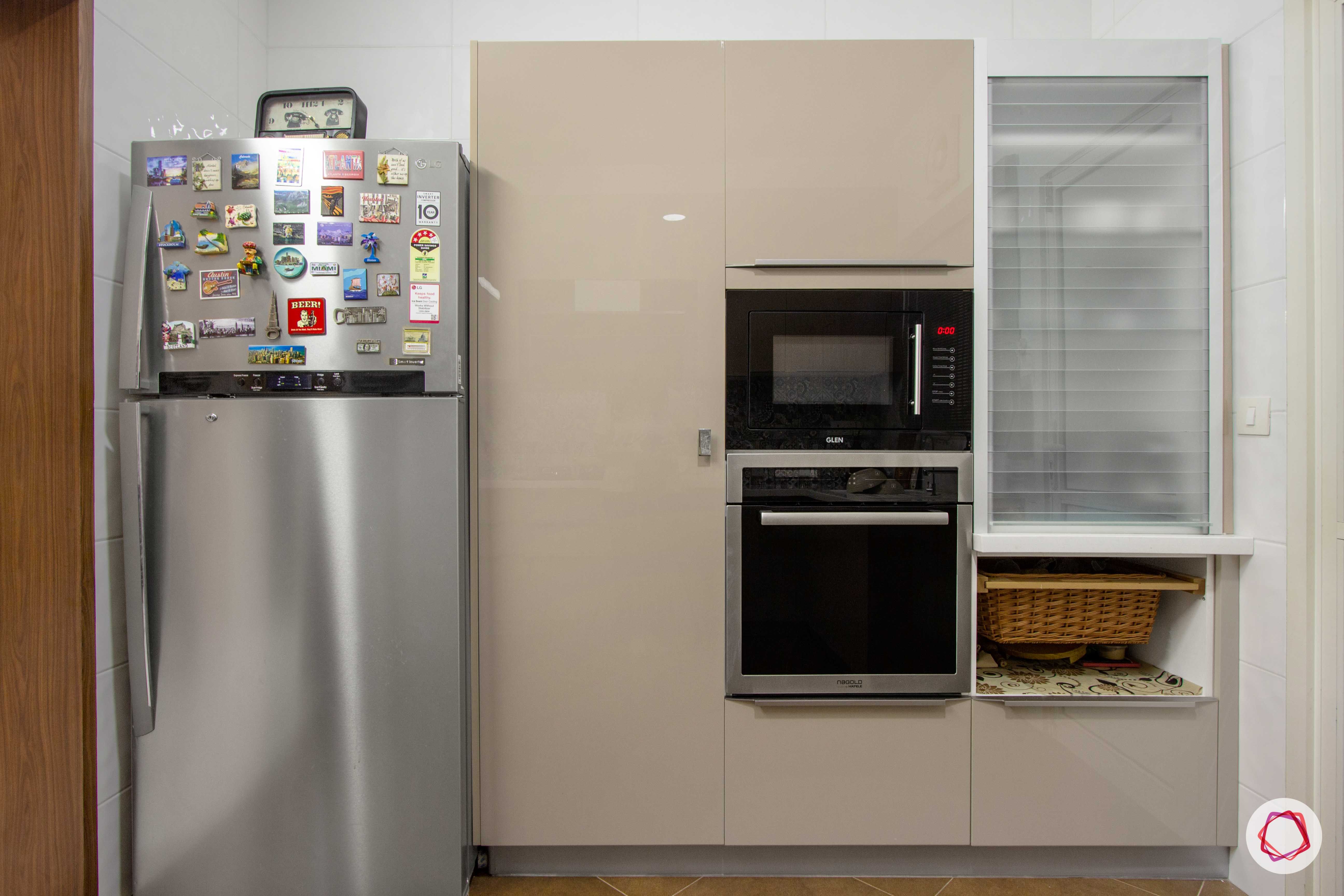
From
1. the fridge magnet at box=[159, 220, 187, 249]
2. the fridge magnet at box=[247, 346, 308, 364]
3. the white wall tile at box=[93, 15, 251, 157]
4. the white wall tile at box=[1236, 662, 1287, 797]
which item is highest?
the white wall tile at box=[93, 15, 251, 157]

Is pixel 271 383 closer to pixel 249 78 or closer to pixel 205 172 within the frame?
pixel 205 172

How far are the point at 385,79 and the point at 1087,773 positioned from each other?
274 centimetres

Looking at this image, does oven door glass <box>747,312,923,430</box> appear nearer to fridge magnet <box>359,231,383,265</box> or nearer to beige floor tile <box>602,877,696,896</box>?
fridge magnet <box>359,231,383,265</box>

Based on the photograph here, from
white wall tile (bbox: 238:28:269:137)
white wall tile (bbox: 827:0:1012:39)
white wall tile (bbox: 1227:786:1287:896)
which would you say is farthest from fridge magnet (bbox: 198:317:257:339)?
white wall tile (bbox: 1227:786:1287:896)

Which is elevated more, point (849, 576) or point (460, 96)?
point (460, 96)

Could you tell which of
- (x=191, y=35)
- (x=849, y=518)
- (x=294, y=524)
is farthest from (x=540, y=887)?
(x=191, y=35)

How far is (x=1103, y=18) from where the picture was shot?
1826mm

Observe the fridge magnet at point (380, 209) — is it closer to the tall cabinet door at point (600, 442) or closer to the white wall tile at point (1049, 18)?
the tall cabinet door at point (600, 442)

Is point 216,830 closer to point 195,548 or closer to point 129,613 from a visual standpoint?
point 129,613

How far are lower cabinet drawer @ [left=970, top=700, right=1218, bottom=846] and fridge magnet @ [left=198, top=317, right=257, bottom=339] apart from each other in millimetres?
1872

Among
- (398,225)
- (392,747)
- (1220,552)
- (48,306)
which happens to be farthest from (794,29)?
(392,747)

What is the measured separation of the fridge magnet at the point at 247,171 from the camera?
1.30 m

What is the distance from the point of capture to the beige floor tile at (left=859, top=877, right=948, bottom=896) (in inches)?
56.4

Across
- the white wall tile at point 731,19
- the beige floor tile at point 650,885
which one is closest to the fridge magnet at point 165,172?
the white wall tile at point 731,19
